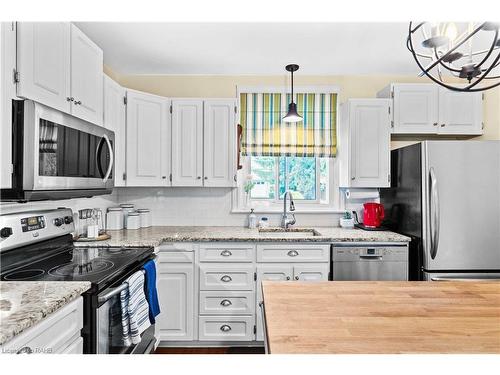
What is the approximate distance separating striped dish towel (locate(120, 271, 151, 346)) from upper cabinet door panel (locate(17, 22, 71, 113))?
1.01 m

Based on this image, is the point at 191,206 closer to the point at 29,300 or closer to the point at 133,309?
the point at 133,309

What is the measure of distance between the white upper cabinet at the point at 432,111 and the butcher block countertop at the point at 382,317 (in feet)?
6.48

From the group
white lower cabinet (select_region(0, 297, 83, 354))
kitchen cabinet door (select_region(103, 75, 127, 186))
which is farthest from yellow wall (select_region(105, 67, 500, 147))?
white lower cabinet (select_region(0, 297, 83, 354))

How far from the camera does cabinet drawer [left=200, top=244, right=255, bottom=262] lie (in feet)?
8.41

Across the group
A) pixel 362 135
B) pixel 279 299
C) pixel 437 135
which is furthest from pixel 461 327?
pixel 437 135

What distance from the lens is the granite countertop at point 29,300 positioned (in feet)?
3.11

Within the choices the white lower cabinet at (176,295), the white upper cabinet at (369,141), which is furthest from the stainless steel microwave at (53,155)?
the white upper cabinet at (369,141)

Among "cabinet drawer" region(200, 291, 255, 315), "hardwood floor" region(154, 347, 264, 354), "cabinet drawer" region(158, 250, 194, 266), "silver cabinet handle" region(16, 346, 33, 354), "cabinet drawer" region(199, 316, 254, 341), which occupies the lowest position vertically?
"hardwood floor" region(154, 347, 264, 354)

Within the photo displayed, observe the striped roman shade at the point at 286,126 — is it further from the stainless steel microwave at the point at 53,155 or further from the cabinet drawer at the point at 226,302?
the stainless steel microwave at the point at 53,155

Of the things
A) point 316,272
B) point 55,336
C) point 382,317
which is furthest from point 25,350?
point 316,272

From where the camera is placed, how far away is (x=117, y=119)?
2.65 m

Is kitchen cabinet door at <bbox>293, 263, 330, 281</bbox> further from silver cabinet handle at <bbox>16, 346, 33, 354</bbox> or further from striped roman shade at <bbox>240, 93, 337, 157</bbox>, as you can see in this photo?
silver cabinet handle at <bbox>16, 346, 33, 354</bbox>

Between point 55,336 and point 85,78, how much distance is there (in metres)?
1.52
